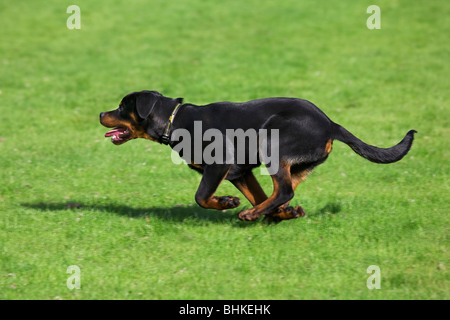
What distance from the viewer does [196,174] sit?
10.1 m

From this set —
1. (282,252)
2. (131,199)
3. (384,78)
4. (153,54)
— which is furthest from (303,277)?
(153,54)

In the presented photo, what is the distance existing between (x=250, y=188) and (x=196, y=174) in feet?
8.56

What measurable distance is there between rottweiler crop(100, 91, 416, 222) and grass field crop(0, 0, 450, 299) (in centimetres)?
53

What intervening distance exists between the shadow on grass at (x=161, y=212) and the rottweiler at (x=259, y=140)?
0.60m

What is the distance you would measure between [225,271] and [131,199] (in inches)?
110

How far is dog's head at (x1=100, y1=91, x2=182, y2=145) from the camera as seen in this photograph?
7383 millimetres

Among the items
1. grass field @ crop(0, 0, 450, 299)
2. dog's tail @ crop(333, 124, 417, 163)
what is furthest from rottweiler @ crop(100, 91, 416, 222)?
grass field @ crop(0, 0, 450, 299)

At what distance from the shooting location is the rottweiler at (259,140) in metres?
6.97

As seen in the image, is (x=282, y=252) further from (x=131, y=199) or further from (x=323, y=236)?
(x=131, y=199)

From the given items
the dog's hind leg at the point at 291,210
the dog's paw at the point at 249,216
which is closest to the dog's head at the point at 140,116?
the dog's paw at the point at 249,216

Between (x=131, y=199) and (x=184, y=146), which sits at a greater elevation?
(x=184, y=146)

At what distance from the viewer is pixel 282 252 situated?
22.9ft

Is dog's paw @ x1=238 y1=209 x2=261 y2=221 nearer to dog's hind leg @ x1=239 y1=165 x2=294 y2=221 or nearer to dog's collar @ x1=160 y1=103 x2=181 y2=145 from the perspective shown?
dog's hind leg @ x1=239 y1=165 x2=294 y2=221

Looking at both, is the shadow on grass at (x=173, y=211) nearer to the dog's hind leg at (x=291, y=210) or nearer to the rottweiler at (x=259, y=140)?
the dog's hind leg at (x=291, y=210)
